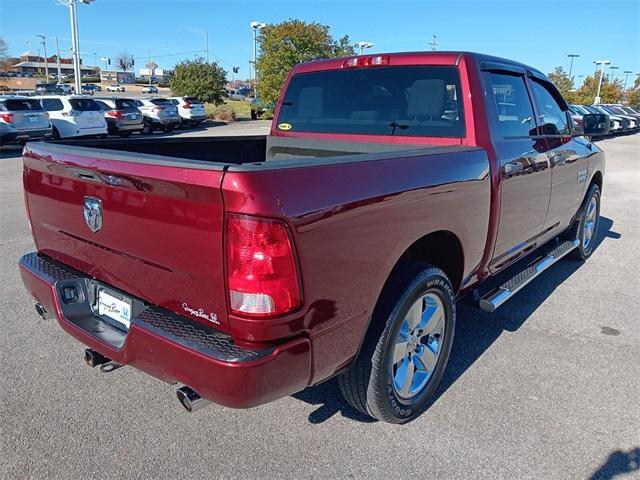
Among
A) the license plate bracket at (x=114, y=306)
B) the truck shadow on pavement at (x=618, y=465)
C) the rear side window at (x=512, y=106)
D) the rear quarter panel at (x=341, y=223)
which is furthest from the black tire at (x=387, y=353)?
the rear side window at (x=512, y=106)

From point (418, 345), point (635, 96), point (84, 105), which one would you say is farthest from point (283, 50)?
point (635, 96)

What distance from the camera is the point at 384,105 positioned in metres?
3.84

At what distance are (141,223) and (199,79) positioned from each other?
118ft

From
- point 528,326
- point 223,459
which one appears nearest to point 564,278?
point 528,326

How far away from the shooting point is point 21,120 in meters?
15.6

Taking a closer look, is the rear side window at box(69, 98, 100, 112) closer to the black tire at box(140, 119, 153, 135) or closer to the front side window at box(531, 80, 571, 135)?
the black tire at box(140, 119, 153, 135)

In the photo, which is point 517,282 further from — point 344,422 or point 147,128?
point 147,128

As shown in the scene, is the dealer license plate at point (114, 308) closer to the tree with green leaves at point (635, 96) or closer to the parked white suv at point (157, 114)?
the parked white suv at point (157, 114)

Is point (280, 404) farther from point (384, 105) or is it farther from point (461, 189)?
point (384, 105)

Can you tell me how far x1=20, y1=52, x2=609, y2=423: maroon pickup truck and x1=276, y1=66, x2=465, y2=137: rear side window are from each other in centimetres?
1

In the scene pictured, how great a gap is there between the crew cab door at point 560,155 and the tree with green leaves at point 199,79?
33789 millimetres

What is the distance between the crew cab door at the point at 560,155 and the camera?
433cm

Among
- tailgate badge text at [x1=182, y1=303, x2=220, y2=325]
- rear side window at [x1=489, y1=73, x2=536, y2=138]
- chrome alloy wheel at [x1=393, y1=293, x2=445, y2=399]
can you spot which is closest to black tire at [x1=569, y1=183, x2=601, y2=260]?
rear side window at [x1=489, y1=73, x2=536, y2=138]

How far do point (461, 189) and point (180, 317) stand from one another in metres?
1.70
